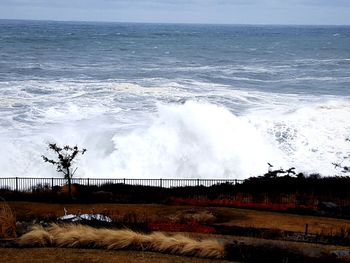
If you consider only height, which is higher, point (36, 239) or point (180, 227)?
point (36, 239)

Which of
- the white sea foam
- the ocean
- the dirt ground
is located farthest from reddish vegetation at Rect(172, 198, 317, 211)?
the dirt ground

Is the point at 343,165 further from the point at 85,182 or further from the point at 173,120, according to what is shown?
the point at 85,182

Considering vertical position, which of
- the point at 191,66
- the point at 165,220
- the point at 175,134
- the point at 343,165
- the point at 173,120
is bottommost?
the point at 165,220

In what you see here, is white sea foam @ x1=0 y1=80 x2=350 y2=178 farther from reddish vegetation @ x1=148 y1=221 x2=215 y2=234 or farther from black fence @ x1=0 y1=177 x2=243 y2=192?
reddish vegetation @ x1=148 y1=221 x2=215 y2=234

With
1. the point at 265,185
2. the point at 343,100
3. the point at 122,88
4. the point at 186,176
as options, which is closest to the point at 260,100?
the point at 343,100

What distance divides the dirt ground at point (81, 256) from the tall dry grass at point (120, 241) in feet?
0.92

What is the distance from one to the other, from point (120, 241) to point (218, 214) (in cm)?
756

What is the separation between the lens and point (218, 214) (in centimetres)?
2405

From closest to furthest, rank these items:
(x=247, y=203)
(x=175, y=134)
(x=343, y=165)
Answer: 1. (x=247, y=203)
2. (x=343, y=165)
3. (x=175, y=134)

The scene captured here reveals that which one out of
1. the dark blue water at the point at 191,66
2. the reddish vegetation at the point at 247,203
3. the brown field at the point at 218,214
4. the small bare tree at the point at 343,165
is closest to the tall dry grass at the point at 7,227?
the brown field at the point at 218,214

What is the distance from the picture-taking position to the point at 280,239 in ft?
61.9

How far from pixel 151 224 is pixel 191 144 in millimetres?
20100

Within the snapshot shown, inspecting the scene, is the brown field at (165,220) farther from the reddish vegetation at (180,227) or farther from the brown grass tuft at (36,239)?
the reddish vegetation at (180,227)

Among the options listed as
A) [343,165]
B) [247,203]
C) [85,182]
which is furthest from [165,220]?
[343,165]
